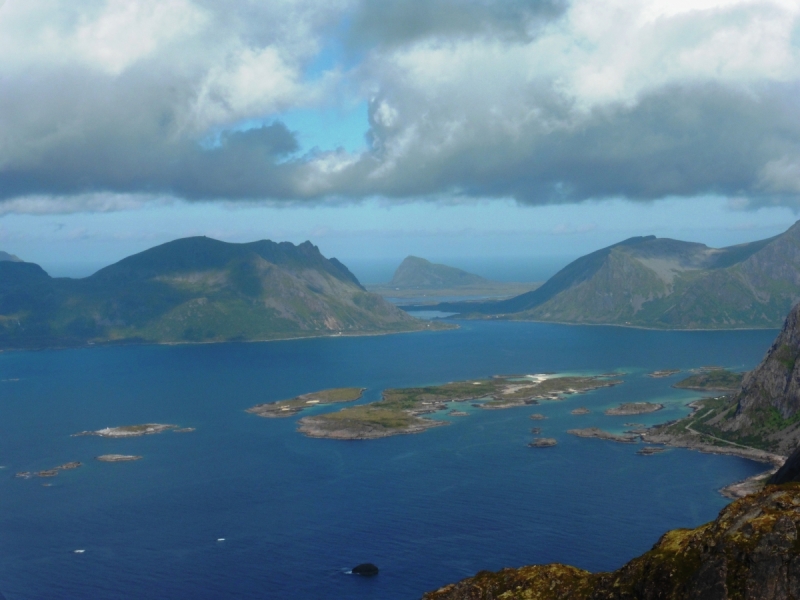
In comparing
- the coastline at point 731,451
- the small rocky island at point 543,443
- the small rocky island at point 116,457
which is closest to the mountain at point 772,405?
→ the coastline at point 731,451

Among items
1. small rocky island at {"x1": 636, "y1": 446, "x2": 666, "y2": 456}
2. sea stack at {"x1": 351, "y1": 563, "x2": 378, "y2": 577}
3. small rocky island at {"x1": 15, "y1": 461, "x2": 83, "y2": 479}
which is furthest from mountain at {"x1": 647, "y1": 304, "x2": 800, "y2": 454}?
small rocky island at {"x1": 15, "y1": 461, "x2": 83, "y2": 479}

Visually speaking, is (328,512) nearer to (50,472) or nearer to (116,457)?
(50,472)

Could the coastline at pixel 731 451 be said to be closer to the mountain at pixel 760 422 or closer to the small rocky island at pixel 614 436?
the mountain at pixel 760 422

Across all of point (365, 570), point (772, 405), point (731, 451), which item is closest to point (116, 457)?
point (365, 570)

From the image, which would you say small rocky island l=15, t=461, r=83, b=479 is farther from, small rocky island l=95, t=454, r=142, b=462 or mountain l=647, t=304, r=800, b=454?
mountain l=647, t=304, r=800, b=454

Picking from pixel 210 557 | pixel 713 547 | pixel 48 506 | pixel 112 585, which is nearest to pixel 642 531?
pixel 210 557

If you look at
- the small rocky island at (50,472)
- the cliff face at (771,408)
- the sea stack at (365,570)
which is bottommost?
the sea stack at (365,570)

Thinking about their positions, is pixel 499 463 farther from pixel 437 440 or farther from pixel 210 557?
pixel 210 557

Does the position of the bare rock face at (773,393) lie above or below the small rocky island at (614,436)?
above
